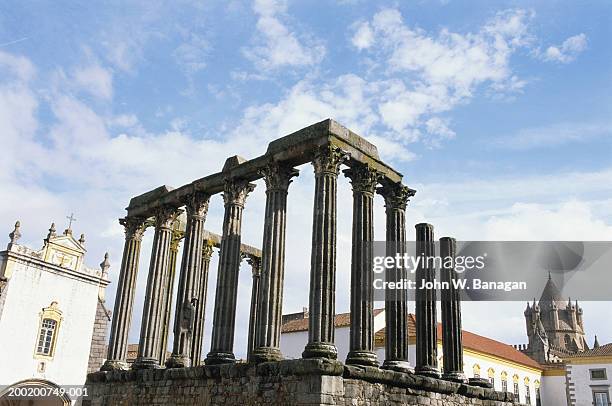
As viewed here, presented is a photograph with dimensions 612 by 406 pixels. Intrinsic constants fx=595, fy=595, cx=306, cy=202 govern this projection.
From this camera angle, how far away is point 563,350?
3376 inches

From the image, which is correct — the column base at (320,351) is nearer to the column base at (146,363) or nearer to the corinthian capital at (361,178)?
the corinthian capital at (361,178)

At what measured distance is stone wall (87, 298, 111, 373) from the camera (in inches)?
1159

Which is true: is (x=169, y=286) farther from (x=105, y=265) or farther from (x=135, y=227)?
(x=105, y=265)

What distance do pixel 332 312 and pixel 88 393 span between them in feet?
33.8

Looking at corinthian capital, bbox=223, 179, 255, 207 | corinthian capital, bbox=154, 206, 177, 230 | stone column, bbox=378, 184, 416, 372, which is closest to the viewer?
stone column, bbox=378, 184, 416, 372

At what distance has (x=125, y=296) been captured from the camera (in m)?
20.4

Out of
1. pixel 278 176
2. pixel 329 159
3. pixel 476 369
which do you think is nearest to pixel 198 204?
pixel 278 176

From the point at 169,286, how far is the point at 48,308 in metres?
9.79

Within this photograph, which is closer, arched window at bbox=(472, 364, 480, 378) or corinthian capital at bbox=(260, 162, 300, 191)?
corinthian capital at bbox=(260, 162, 300, 191)

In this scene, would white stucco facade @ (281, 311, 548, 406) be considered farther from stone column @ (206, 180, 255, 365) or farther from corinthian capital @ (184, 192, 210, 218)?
stone column @ (206, 180, 255, 365)

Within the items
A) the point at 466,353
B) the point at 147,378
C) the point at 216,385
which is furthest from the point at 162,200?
the point at 466,353

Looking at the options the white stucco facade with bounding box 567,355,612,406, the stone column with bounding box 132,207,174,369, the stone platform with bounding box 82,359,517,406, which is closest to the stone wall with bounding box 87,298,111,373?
the stone platform with bounding box 82,359,517,406

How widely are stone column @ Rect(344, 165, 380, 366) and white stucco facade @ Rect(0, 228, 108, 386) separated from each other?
17.9 meters

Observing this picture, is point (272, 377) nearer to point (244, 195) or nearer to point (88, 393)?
point (244, 195)
